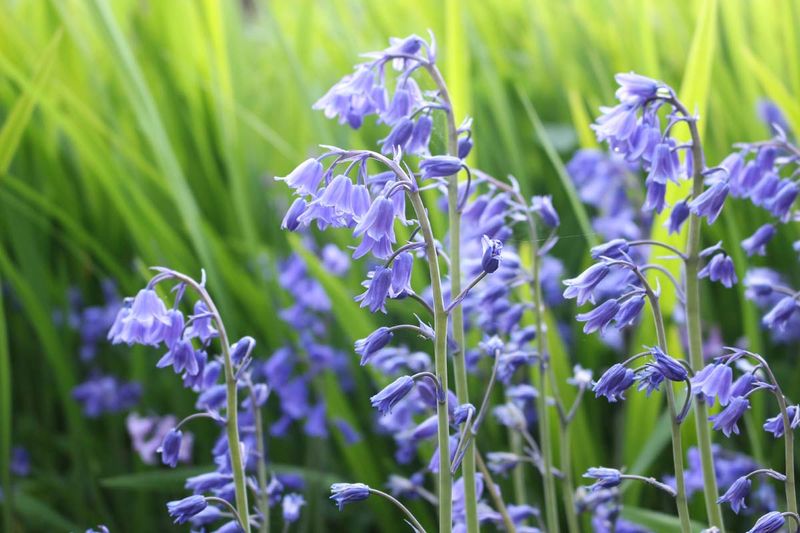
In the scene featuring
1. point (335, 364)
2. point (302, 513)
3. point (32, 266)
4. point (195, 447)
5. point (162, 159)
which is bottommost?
point (302, 513)

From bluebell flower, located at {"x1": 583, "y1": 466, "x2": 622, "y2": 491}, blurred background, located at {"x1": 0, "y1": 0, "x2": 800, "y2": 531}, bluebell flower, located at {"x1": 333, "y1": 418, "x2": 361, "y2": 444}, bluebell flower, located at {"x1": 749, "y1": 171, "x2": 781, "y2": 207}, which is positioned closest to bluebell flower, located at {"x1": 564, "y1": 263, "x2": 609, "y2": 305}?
bluebell flower, located at {"x1": 583, "y1": 466, "x2": 622, "y2": 491}

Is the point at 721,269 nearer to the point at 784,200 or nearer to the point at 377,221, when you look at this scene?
the point at 784,200

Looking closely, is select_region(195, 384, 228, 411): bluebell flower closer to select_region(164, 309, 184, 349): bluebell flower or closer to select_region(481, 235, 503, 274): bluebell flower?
select_region(164, 309, 184, 349): bluebell flower

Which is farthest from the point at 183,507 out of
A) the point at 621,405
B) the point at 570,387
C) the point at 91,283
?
the point at 91,283

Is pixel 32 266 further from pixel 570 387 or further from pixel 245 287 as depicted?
pixel 570 387

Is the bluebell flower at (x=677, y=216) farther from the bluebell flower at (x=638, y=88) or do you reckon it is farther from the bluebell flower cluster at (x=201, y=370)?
the bluebell flower cluster at (x=201, y=370)

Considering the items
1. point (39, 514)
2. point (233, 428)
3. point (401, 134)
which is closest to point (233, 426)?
point (233, 428)
